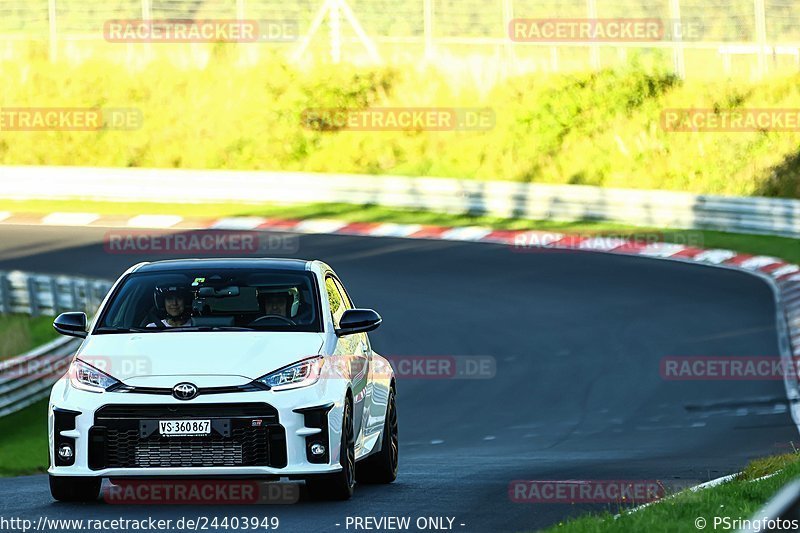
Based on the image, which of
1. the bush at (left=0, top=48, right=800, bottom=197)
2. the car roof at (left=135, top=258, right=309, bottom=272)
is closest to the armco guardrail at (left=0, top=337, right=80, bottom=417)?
the car roof at (left=135, top=258, right=309, bottom=272)

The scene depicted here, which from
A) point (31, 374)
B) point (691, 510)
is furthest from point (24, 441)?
point (691, 510)

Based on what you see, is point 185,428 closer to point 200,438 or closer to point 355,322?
point 200,438

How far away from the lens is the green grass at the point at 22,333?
20719 millimetres

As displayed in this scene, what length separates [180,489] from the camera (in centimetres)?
1018

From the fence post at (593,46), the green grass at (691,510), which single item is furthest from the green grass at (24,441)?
the fence post at (593,46)

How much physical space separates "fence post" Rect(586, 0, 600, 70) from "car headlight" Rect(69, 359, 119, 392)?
2768 cm

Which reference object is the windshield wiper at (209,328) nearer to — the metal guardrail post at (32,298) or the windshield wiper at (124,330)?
the windshield wiper at (124,330)

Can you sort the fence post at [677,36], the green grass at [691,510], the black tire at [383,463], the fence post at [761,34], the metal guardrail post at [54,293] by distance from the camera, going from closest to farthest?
the green grass at [691,510] → the black tire at [383,463] → the metal guardrail post at [54,293] → the fence post at [761,34] → the fence post at [677,36]

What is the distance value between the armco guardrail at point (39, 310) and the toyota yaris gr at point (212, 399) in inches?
328

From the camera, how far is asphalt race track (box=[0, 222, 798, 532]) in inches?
386

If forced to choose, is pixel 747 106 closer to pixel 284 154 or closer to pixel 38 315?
pixel 284 154

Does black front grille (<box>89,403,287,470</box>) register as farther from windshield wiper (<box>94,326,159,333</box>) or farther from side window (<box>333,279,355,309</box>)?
side window (<box>333,279,355,309</box>)

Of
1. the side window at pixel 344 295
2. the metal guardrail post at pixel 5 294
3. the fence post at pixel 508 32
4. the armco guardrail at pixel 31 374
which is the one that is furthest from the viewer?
the fence post at pixel 508 32

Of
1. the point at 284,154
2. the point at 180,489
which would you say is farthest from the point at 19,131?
the point at 180,489
